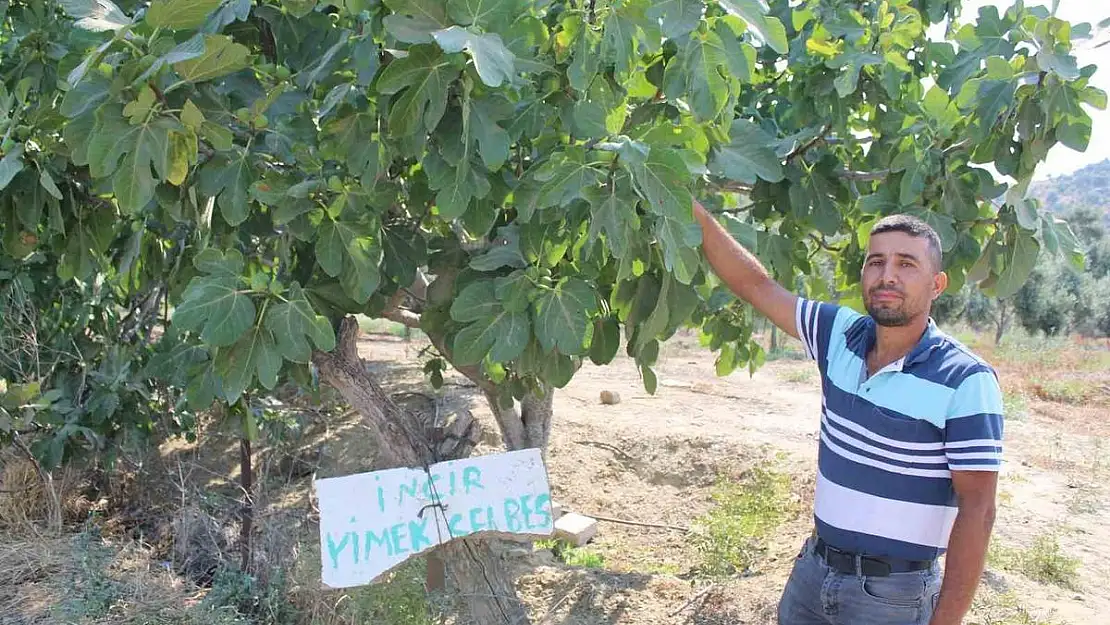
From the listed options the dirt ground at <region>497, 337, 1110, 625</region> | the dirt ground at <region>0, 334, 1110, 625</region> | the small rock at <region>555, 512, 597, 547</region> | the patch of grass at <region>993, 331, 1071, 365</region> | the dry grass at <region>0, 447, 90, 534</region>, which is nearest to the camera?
the dirt ground at <region>0, 334, 1110, 625</region>

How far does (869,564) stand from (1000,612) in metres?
2.27

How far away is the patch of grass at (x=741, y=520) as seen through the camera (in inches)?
175

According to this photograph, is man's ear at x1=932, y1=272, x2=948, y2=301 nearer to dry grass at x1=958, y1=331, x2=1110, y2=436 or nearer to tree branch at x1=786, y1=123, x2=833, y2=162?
tree branch at x1=786, y1=123, x2=833, y2=162

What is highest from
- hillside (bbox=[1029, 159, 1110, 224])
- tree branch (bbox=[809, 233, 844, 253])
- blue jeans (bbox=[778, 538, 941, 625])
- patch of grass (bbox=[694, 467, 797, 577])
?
hillside (bbox=[1029, 159, 1110, 224])

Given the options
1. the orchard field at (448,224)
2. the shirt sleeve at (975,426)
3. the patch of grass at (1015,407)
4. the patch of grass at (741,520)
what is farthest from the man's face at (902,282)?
the patch of grass at (1015,407)

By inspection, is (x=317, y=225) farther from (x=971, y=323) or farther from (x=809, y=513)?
(x=971, y=323)

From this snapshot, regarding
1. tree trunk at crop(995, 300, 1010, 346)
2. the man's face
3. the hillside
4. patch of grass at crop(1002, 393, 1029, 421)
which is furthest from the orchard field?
the hillside

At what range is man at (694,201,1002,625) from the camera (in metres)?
1.85

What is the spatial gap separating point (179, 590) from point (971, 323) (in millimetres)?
26154

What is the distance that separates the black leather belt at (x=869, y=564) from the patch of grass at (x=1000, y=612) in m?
2.08

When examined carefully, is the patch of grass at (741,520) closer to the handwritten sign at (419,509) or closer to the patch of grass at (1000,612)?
the patch of grass at (1000,612)

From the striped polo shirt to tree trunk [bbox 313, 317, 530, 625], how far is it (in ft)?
4.28

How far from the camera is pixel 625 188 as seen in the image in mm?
1640

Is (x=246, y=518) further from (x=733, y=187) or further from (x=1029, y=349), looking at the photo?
(x=1029, y=349)
